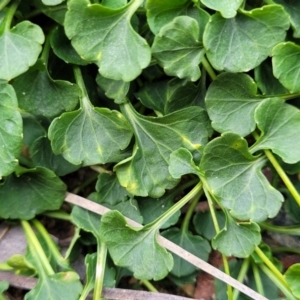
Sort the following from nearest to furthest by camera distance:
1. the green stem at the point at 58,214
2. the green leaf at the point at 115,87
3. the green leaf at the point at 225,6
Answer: the green leaf at the point at 225,6, the green leaf at the point at 115,87, the green stem at the point at 58,214

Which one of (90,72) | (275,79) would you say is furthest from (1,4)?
(275,79)

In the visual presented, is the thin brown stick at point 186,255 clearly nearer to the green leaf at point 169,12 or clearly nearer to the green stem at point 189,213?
the green stem at point 189,213

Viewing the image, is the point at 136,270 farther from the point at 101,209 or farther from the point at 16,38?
the point at 16,38

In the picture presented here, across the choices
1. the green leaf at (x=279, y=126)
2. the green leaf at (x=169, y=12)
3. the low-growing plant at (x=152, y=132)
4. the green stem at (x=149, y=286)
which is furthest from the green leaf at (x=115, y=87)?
the green stem at (x=149, y=286)

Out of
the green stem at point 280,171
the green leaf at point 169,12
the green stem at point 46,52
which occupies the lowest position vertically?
the green stem at point 280,171

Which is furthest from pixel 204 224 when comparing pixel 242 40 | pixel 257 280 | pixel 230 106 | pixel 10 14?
pixel 10 14

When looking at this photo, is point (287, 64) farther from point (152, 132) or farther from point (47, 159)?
point (47, 159)
